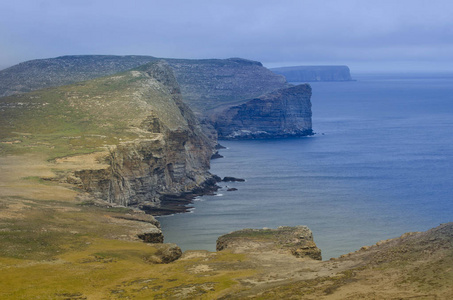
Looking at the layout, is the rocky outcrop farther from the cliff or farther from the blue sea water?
the cliff

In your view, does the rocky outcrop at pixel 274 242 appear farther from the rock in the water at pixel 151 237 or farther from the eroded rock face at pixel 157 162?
the eroded rock face at pixel 157 162

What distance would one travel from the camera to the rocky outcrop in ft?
195

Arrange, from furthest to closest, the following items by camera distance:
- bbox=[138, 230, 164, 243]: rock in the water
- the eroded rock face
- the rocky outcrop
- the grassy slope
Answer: the grassy slope → the eroded rock face → bbox=[138, 230, 164, 243]: rock in the water → the rocky outcrop

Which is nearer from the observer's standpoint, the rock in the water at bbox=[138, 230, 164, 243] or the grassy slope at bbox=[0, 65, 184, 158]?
the rock in the water at bbox=[138, 230, 164, 243]

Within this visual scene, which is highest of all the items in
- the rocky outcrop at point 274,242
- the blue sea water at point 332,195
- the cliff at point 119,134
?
the cliff at point 119,134

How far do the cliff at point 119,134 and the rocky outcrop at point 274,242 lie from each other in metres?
29.1

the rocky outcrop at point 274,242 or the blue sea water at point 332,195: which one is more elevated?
the rocky outcrop at point 274,242

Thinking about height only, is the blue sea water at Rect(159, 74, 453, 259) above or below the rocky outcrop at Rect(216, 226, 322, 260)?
below

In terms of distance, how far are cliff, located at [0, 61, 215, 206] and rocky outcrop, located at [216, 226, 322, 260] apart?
95.4 ft

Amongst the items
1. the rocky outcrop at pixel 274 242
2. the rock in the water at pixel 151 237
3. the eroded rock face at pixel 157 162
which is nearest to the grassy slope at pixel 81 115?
the eroded rock face at pixel 157 162

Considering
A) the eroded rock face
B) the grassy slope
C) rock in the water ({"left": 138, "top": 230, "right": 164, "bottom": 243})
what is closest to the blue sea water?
the eroded rock face

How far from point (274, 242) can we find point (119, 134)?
178 feet

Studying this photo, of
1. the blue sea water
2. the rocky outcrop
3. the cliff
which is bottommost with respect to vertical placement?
the blue sea water

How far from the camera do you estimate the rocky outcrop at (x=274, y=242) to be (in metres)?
59.4
